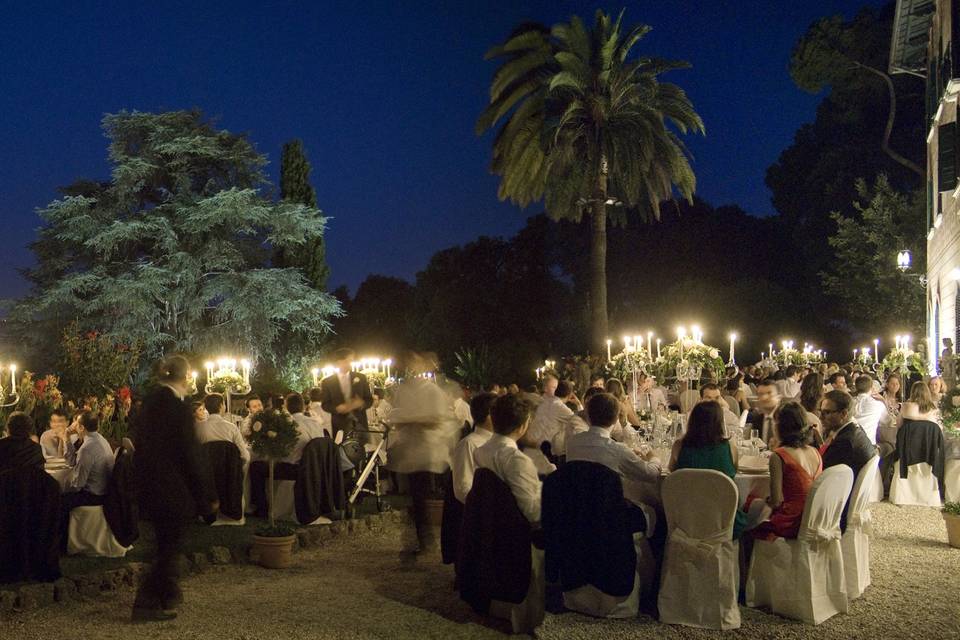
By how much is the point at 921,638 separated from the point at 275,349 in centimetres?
3090

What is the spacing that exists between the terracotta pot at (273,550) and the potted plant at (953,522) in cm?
592

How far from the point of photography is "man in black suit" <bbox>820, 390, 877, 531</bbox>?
722cm

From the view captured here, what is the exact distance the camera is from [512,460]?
600cm

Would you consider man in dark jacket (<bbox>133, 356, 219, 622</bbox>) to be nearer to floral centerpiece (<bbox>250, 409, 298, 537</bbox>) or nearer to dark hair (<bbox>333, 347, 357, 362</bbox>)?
floral centerpiece (<bbox>250, 409, 298, 537</bbox>)

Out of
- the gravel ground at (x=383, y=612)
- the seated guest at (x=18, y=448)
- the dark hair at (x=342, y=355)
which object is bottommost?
the gravel ground at (x=383, y=612)

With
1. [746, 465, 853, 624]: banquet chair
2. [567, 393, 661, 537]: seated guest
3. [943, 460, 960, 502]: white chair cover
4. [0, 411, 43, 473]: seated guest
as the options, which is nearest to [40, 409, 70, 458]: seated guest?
[0, 411, 43, 473]: seated guest

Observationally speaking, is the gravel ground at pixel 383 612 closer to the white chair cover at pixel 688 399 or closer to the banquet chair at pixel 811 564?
the banquet chair at pixel 811 564

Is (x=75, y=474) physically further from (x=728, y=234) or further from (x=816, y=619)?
(x=728, y=234)

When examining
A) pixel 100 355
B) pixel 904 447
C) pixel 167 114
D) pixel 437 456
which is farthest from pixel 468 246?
pixel 437 456

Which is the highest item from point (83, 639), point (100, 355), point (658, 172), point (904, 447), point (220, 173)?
point (220, 173)

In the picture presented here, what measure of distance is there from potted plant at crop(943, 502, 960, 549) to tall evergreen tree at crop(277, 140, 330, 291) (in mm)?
28072

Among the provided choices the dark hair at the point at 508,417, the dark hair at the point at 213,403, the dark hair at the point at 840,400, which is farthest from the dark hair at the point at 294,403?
the dark hair at the point at 840,400

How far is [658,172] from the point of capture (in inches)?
863

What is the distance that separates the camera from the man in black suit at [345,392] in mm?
9938
